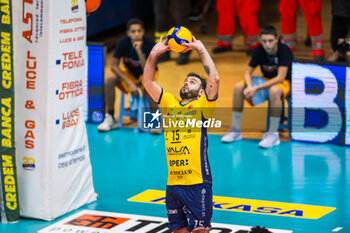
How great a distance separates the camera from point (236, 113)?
10992mm

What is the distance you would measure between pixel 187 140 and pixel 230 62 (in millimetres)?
8841

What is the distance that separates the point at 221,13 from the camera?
15562 millimetres

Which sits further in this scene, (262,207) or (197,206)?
(262,207)

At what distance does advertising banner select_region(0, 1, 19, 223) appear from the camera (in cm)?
770

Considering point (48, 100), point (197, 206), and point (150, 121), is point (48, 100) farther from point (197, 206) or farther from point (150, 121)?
point (150, 121)

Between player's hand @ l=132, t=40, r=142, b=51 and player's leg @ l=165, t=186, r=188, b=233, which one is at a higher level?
player's hand @ l=132, t=40, r=142, b=51

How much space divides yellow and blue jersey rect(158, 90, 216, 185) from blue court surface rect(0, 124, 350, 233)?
1618 millimetres

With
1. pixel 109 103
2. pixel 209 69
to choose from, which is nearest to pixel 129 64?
pixel 109 103

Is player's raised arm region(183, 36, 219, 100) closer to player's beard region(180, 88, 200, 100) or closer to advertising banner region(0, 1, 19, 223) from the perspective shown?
player's beard region(180, 88, 200, 100)

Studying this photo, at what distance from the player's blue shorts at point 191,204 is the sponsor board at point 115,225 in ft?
3.85

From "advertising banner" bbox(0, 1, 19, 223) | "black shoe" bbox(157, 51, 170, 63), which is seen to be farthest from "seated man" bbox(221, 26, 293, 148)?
"black shoe" bbox(157, 51, 170, 63)

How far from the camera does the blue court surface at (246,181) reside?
26.5 ft

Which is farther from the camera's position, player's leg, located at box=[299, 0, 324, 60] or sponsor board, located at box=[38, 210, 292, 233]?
player's leg, located at box=[299, 0, 324, 60]

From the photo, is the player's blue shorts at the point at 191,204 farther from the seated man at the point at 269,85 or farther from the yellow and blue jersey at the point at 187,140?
the seated man at the point at 269,85
